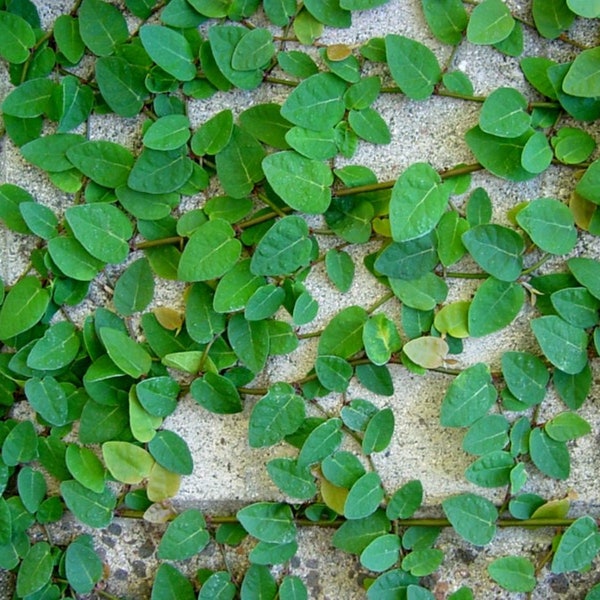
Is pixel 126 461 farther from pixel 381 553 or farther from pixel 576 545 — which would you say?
pixel 576 545

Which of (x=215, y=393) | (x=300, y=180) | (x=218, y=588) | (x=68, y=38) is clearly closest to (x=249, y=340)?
(x=215, y=393)

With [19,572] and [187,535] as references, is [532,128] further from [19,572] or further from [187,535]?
[19,572]

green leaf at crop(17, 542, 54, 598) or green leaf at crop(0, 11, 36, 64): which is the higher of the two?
green leaf at crop(0, 11, 36, 64)

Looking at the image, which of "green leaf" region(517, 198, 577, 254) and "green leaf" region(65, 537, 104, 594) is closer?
"green leaf" region(517, 198, 577, 254)

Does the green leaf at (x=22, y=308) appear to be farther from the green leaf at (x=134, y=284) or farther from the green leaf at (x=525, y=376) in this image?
the green leaf at (x=525, y=376)

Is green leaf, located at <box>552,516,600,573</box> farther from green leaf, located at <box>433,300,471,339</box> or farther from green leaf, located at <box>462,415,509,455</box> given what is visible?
green leaf, located at <box>433,300,471,339</box>

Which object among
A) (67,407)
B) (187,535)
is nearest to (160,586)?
(187,535)

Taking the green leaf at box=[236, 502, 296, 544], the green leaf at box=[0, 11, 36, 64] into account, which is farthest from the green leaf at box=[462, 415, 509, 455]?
the green leaf at box=[0, 11, 36, 64]
